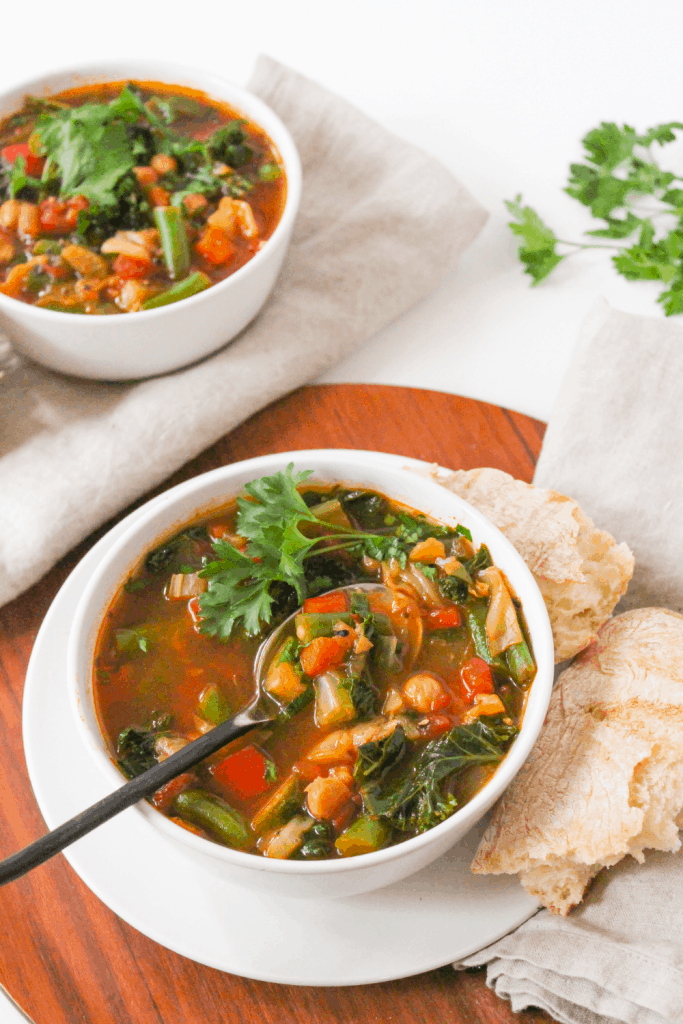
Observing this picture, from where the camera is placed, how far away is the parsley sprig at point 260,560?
113 inches

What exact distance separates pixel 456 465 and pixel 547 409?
64 centimetres

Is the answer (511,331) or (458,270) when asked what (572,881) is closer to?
(511,331)

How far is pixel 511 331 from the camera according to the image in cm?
450

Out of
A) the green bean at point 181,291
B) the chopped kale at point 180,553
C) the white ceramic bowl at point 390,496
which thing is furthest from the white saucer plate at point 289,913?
the green bean at point 181,291

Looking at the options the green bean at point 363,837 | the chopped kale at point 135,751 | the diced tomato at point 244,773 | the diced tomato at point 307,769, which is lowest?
the chopped kale at point 135,751

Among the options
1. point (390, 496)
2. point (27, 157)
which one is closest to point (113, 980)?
point (390, 496)

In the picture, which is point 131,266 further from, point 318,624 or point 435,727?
point 435,727

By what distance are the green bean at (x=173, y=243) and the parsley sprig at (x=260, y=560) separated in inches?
58.1

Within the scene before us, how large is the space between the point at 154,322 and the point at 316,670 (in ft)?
5.61

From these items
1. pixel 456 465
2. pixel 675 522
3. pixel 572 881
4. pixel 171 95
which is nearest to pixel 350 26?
pixel 171 95

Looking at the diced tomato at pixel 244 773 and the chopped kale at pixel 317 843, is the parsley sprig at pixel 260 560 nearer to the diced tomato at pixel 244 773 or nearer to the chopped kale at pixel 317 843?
the diced tomato at pixel 244 773

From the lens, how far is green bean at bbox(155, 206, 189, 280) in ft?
13.1

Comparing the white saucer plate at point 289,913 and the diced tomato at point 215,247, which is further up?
the diced tomato at point 215,247

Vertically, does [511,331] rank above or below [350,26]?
below
